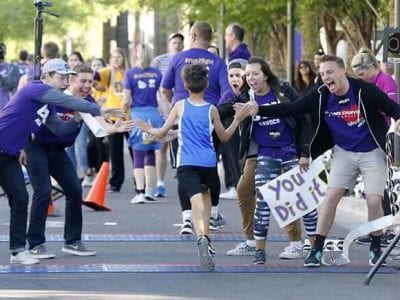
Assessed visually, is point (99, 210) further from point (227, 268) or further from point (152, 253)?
point (227, 268)

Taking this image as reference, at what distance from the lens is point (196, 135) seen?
38.8 ft

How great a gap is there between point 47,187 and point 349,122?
279 centimetres

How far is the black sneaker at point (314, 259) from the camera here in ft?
38.7

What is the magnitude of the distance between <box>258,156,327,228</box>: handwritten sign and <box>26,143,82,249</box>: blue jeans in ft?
5.72

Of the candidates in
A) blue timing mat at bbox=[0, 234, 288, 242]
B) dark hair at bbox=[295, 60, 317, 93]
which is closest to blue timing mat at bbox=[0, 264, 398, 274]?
blue timing mat at bbox=[0, 234, 288, 242]

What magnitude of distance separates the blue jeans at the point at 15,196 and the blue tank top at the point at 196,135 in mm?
1395

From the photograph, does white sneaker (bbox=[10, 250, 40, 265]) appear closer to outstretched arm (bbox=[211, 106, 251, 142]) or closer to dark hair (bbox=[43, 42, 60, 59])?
outstretched arm (bbox=[211, 106, 251, 142])

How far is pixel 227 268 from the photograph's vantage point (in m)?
11.8

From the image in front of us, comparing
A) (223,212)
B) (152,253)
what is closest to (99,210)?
(223,212)

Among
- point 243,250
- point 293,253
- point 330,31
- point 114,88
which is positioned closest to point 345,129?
point 293,253

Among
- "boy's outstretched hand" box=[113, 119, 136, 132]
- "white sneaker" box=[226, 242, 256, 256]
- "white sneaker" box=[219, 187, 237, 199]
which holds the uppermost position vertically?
"boy's outstretched hand" box=[113, 119, 136, 132]

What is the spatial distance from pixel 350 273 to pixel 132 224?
443 cm

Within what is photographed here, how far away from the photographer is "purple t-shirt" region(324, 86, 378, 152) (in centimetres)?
1168

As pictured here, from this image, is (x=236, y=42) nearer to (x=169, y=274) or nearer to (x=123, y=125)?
(x=123, y=125)
